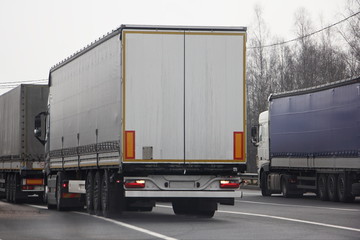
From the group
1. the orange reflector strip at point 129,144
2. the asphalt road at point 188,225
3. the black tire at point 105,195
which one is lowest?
the asphalt road at point 188,225

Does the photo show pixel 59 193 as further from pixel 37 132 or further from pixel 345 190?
pixel 345 190

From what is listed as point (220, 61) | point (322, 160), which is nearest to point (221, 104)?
point (220, 61)

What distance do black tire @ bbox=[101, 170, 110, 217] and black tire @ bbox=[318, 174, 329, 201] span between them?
39.2ft

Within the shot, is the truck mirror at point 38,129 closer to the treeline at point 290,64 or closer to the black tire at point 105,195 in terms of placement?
the black tire at point 105,195

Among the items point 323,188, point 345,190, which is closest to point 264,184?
point 323,188

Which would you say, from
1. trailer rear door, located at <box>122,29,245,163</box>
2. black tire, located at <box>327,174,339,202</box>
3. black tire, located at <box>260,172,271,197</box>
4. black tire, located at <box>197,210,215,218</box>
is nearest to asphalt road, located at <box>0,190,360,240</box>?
black tire, located at <box>197,210,215,218</box>

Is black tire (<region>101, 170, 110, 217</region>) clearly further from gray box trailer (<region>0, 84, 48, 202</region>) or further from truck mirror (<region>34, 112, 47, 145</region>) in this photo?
gray box trailer (<region>0, 84, 48, 202</region>)

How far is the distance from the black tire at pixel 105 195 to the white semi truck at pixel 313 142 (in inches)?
383

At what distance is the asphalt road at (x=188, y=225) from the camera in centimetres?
1716

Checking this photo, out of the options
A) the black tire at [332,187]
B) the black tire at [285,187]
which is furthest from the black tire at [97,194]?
the black tire at [285,187]

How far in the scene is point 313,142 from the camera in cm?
3356

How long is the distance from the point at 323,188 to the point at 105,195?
12537 millimetres

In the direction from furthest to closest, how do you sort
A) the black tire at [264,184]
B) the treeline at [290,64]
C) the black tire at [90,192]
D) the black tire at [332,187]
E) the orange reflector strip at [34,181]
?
1. the treeline at [290,64]
2. the black tire at [264,184]
3. the orange reflector strip at [34,181]
4. the black tire at [332,187]
5. the black tire at [90,192]

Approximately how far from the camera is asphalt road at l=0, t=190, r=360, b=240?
56.3ft
